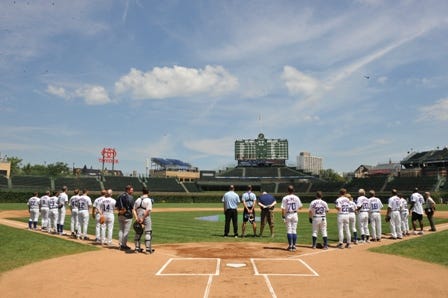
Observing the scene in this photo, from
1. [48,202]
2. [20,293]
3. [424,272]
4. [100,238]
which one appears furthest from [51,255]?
[424,272]

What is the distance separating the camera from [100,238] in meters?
15.0

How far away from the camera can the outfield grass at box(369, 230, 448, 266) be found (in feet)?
38.2

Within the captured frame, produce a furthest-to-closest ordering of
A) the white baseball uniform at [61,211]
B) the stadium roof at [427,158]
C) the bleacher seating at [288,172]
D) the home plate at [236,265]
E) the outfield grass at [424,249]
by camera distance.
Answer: the stadium roof at [427,158]
the bleacher seating at [288,172]
the white baseball uniform at [61,211]
the outfield grass at [424,249]
the home plate at [236,265]

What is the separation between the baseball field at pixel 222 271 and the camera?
796 cm

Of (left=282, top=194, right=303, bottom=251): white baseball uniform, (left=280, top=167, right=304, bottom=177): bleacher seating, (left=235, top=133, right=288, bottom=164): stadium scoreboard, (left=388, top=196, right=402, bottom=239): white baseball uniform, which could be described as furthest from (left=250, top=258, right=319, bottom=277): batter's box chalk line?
(left=235, top=133, right=288, bottom=164): stadium scoreboard

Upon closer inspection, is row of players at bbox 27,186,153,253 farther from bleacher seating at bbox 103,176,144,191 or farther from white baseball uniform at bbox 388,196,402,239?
bleacher seating at bbox 103,176,144,191

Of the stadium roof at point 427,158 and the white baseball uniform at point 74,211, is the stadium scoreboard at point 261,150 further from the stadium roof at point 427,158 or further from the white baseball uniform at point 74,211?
the white baseball uniform at point 74,211

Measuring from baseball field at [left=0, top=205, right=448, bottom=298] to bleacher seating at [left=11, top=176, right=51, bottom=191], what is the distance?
166ft

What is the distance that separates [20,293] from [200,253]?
18.9ft

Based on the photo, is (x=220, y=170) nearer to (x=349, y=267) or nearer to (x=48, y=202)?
(x=48, y=202)

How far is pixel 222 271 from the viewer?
31.7 feet

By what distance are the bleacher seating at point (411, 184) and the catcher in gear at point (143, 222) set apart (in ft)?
176

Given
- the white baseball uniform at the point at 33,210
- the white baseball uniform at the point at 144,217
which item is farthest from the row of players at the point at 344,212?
the white baseball uniform at the point at 33,210

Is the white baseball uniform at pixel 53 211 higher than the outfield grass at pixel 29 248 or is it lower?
higher
